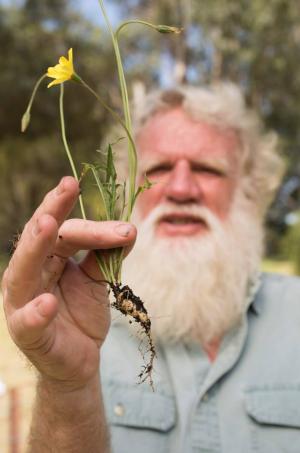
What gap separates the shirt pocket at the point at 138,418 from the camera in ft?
7.11

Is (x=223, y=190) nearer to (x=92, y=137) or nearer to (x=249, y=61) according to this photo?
(x=249, y=61)

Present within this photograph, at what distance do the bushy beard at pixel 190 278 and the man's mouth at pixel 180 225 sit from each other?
3 cm

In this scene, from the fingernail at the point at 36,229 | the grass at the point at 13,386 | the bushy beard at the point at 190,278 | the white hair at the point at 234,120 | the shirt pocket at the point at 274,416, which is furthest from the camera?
the grass at the point at 13,386

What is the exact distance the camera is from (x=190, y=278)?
8.67 feet

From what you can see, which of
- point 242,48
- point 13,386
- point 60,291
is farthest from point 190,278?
point 242,48

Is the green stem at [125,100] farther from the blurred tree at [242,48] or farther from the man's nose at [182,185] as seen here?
the blurred tree at [242,48]

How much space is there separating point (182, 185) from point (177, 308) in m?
0.60

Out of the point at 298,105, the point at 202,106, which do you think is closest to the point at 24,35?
the point at 298,105

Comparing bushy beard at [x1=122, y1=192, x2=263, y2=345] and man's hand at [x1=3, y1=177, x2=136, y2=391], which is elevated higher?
bushy beard at [x1=122, y1=192, x2=263, y2=345]

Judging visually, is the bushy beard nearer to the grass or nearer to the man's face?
the man's face

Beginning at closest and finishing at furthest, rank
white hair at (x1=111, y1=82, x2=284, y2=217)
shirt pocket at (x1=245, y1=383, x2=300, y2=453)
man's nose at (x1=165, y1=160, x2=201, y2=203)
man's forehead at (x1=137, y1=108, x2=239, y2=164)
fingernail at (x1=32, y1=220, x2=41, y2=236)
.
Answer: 1. fingernail at (x1=32, y1=220, x2=41, y2=236)
2. shirt pocket at (x1=245, y1=383, x2=300, y2=453)
3. man's nose at (x1=165, y1=160, x2=201, y2=203)
4. man's forehead at (x1=137, y1=108, x2=239, y2=164)
5. white hair at (x1=111, y1=82, x2=284, y2=217)

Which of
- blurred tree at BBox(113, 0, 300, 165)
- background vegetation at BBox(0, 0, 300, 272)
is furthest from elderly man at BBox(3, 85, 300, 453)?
blurred tree at BBox(113, 0, 300, 165)

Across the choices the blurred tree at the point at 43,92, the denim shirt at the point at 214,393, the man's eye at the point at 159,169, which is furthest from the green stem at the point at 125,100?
the blurred tree at the point at 43,92

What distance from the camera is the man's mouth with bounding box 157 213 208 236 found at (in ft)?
8.72
